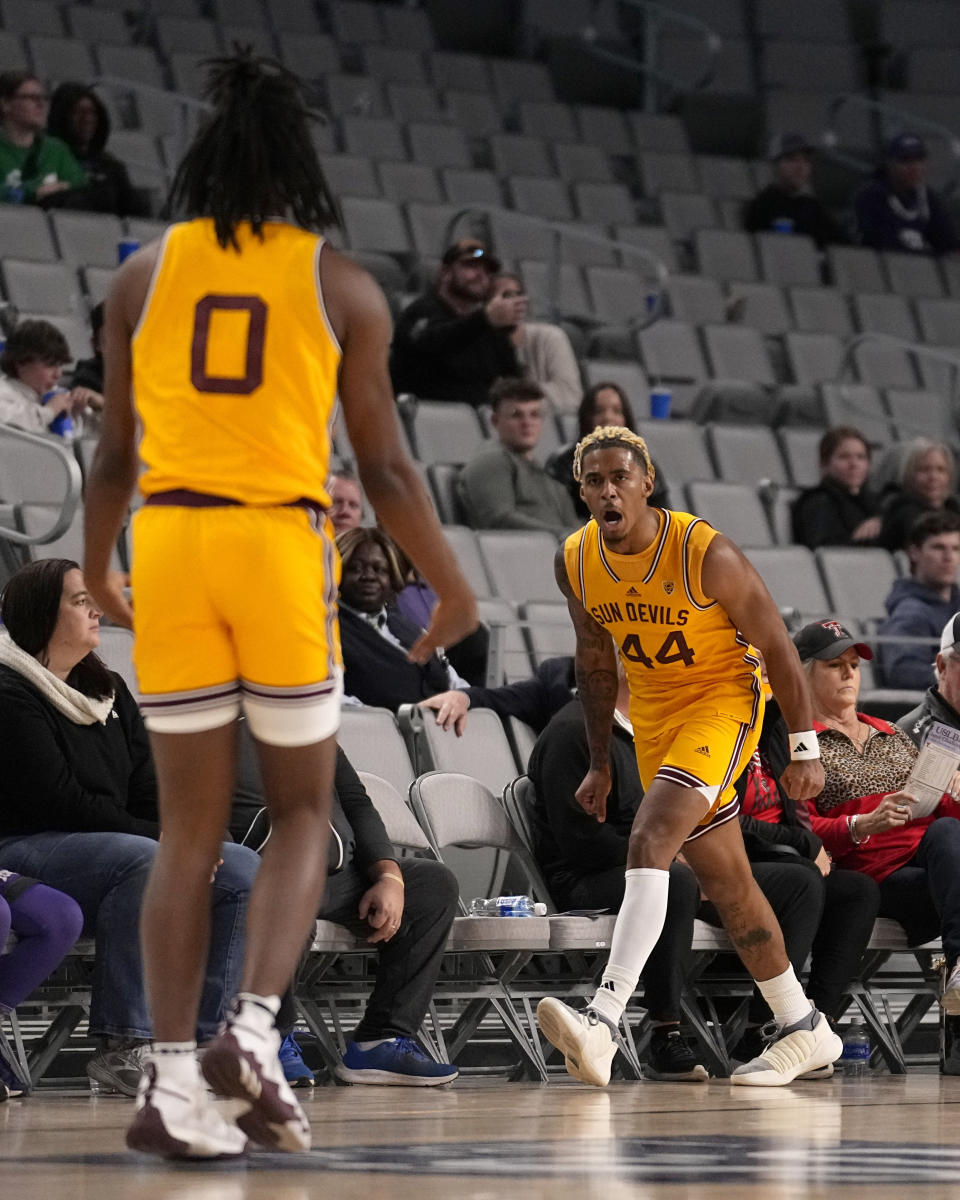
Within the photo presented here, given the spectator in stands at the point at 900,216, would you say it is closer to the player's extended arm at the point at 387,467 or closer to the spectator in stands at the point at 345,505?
the spectator in stands at the point at 345,505

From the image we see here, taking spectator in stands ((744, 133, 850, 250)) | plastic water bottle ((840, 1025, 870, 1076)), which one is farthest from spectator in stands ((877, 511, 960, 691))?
spectator in stands ((744, 133, 850, 250))

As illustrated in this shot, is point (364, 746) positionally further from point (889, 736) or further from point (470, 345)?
point (470, 345)

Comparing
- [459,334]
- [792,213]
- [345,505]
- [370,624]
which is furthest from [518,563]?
[792,213]

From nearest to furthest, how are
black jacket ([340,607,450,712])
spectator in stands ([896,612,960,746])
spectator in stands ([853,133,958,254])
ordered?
1. spectator in stands ([896,612,960,746])
2. black jacket ([340,607,450,712])
3. spectator in stands ([853,133,958,254])

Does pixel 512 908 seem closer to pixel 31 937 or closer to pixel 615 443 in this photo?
pixel 615 443

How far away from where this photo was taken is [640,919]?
4754mm

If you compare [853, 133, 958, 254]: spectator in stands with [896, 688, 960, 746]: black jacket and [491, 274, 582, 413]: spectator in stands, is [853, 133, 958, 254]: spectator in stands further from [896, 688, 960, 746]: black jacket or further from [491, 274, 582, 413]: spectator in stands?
[896, 688, 960, 746]: black jacket

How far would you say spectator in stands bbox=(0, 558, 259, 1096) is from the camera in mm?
4406

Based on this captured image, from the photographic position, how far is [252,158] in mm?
2984

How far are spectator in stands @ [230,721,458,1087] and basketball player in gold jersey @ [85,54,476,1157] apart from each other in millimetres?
1820

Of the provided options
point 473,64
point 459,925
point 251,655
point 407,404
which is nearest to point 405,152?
point 473,64

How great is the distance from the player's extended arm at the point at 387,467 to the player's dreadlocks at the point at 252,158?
120mm

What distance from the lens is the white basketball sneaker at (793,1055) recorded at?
Result: 16.3 ft

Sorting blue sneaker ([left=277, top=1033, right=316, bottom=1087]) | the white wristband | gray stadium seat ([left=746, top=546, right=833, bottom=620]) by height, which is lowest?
gray stadium seat ([left=746, top=546, right=833, bottom=620])
